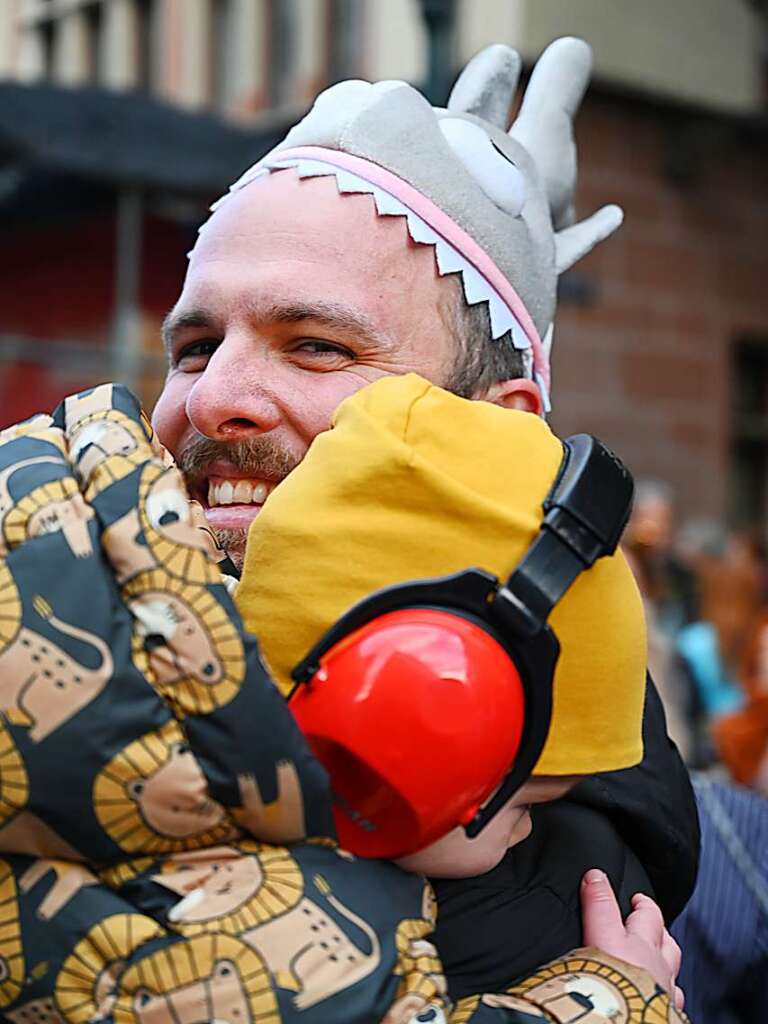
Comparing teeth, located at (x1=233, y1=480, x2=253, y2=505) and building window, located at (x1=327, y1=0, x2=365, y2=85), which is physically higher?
teeth, located at (x1=233, y1=480, x2=253, y2=505)

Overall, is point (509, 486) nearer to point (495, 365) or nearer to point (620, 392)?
point (495, 365)

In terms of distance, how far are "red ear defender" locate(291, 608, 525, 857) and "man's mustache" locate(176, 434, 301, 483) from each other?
451 mm

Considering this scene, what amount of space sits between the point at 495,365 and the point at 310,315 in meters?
0.28

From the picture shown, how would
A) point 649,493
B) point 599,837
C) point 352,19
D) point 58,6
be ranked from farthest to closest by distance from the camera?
1. point 58,6
2. point 352,19
3. point 649,493
4. point 599,837

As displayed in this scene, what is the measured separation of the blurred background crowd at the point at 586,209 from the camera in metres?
8.47

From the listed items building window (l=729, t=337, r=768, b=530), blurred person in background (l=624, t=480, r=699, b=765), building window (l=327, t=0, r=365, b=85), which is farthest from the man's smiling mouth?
building window (l=729, t=337, r=768, b=530)

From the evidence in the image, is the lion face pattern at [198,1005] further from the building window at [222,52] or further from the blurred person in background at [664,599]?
→ the building window at [222,52]

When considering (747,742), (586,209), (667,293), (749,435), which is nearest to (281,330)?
(747,742)

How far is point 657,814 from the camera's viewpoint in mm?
1771

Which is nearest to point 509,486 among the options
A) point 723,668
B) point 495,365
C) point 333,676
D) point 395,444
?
point 395,444

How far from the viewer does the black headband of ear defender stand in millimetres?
1289

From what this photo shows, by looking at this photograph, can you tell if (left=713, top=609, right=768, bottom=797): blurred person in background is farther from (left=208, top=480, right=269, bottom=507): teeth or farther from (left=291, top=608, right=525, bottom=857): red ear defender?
(left=291, top=608, right=525, bottom=857): red ear defender

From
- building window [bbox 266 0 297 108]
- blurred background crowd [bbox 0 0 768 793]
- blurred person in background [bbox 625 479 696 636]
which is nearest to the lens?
blurred person in background [bbox 625 479 696 636]

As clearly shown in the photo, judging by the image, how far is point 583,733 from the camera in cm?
139
